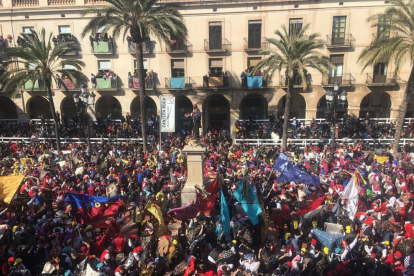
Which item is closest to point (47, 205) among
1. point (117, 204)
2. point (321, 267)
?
point (117, 204)

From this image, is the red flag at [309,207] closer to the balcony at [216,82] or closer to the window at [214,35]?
the balcony at [216,82]

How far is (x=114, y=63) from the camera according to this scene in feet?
90.0

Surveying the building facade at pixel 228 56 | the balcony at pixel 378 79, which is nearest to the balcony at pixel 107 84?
the building facade at pixel 228 56

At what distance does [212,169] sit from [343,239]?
21.2ft

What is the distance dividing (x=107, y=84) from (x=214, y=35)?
32.9ft

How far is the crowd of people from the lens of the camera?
301 inches

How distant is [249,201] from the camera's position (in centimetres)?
926

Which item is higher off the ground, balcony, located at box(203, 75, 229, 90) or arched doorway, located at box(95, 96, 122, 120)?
balcony, located at box(203, 75, 229, 90)

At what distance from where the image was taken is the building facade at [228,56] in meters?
25.2

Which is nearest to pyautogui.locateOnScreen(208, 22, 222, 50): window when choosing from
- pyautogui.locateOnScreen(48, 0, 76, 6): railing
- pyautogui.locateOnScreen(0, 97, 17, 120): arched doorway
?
pyautogui.locateOnScreen(48, 0, 76, 6): railing

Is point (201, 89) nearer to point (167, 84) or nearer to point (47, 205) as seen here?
point (167, 84)

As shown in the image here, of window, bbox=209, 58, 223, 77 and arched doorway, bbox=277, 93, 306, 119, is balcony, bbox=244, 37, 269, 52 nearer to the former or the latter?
window, bbox=209, 58, 223, 77

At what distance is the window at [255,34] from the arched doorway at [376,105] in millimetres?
11106

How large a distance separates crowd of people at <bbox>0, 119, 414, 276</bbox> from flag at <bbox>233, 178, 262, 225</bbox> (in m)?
0.06
